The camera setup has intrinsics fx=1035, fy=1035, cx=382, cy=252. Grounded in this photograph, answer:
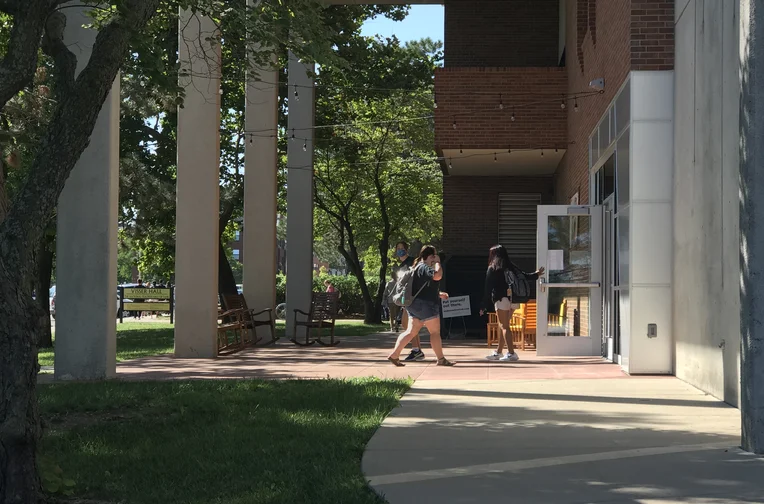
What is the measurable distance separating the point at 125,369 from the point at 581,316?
23.1ft

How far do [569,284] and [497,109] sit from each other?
6020mm

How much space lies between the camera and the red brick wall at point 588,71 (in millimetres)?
13584

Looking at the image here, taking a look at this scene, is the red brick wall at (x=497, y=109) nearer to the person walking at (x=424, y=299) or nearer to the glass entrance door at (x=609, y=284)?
the glass entrance door at (x=609, y=284)

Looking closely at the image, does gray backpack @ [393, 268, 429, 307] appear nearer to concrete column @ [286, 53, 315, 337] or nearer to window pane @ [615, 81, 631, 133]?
window pane @ [615, 81, 631, 133]

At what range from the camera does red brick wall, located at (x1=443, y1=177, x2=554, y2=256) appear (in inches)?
1027

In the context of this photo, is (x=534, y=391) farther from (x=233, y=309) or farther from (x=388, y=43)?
(x=388, y=43)

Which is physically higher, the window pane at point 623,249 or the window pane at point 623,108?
the window pane at point 623,108

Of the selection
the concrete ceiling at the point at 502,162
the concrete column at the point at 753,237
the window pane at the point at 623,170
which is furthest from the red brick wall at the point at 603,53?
the concrete column at the point at 753,237

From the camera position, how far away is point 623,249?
13648 millimetres

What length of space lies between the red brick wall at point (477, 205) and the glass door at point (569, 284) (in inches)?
373

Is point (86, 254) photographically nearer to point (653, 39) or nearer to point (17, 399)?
point (653, 39)

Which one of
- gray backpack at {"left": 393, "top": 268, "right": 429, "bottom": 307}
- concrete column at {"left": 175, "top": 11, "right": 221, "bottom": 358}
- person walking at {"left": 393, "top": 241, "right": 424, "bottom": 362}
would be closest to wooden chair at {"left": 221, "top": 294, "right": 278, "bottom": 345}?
concrete column at {"left": 175, "top": 11, "right": 221, "bottom": 358}

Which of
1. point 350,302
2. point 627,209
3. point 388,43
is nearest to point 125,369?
point 627,209

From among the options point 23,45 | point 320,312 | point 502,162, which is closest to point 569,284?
point 320,312
